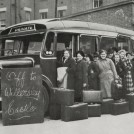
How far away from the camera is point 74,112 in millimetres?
8266

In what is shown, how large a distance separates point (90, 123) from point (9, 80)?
2.16 metres

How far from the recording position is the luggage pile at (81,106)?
26.9 feet

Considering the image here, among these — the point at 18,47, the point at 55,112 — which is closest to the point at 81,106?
the point at 55,112

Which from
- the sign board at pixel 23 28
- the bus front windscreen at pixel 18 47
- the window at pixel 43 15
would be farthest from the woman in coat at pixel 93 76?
the window at pixel 43 15

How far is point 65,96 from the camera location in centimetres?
818

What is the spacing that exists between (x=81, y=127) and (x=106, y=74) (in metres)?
2.56

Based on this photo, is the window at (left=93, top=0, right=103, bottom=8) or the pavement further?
the window at (left=93, top=0, right=103, bottom=8)

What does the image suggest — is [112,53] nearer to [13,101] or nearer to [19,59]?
[19,59]

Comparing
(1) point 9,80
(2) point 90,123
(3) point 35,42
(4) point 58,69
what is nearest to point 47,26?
(3) point 35,42

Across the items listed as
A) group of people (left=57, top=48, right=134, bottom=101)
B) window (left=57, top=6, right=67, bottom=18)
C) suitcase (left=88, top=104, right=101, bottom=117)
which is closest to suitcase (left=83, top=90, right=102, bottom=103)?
suitcase (left=88, top=104, right=101, bottom=117)

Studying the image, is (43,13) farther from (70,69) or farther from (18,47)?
(70,69)

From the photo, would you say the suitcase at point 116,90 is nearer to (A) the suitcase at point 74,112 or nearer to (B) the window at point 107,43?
(A) the suitcase at point 74,112

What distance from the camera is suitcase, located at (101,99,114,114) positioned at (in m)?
9.18

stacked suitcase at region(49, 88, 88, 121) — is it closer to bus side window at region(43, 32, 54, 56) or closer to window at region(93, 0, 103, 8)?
bus side window at region(43, 32, 54, 56)
